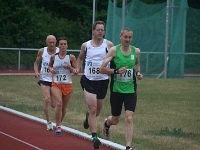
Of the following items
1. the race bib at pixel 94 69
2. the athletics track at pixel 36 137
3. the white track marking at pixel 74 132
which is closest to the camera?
the white track marking at pixel 74 132

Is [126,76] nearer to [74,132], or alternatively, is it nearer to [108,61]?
[108,61]

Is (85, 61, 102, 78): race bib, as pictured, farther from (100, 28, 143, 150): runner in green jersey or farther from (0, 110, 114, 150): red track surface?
(0, 110, 114, 150): red track surface

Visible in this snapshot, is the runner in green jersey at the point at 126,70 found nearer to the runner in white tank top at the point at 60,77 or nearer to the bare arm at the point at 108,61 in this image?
the bare arm at the point at 108,61

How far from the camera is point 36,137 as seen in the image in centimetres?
1436

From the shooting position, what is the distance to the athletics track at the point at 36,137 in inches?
510

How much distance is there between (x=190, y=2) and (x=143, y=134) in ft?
137

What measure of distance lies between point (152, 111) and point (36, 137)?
6152 millimetres

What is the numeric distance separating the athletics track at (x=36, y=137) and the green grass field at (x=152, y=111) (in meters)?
0.47

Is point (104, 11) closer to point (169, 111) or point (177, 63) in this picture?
point (177, 63)

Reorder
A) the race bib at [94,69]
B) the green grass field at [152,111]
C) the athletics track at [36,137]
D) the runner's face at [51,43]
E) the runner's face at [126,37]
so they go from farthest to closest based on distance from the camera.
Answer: the runner's face at [51,43], the green grass field at [152,111], the race bib at [94,69], the athletics track at [36,137], the runner's face at [126,37]

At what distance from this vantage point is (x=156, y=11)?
37.8 meters

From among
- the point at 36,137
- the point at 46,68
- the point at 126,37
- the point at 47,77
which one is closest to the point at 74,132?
the point at 36,137

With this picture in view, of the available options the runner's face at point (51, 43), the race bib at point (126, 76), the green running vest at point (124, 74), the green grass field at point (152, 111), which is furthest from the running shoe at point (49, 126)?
the race bib at point (126, 76)

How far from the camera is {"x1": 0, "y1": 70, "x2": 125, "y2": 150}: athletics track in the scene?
12953 mm
